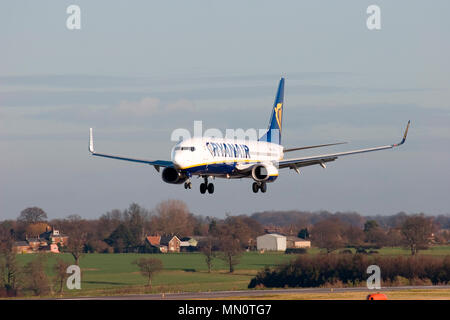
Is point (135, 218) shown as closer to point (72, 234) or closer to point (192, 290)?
point (72, 234)

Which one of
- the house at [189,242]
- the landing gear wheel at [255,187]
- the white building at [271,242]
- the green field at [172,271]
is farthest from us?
the white building at [271,242]

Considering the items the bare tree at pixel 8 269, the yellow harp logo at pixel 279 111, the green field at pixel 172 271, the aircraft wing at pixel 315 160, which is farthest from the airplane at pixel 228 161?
the bare tree at pixel 8 269

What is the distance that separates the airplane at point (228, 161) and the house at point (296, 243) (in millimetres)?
66594

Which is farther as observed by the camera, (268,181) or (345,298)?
(345,298)

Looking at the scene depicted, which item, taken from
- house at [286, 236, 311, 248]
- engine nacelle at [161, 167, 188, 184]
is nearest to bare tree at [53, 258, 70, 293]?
house at [286, 236, 311, 248]

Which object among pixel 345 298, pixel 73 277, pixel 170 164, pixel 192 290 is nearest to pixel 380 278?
pixel 192 290

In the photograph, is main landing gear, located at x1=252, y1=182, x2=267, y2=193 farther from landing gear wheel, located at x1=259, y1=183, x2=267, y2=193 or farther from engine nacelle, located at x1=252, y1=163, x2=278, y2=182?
engine nacelle, located at x1=252, y1=163, x2=278, y2=182

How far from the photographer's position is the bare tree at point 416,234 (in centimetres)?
15138

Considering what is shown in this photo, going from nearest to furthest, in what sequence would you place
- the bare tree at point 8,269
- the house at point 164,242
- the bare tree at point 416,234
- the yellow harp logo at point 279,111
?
1. the yellow harp logo at point 279,111
2. the bare tree at point 8,269
3. the bare tree at point 416,234
4. the house at point 164,242

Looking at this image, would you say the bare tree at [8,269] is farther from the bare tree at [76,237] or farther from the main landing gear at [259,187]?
the main landing gear at [259,187]

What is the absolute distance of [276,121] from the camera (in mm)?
103000

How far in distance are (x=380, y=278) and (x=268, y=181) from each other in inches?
2309

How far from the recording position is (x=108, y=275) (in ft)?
497

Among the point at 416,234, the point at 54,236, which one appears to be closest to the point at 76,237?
the point at 54,236
